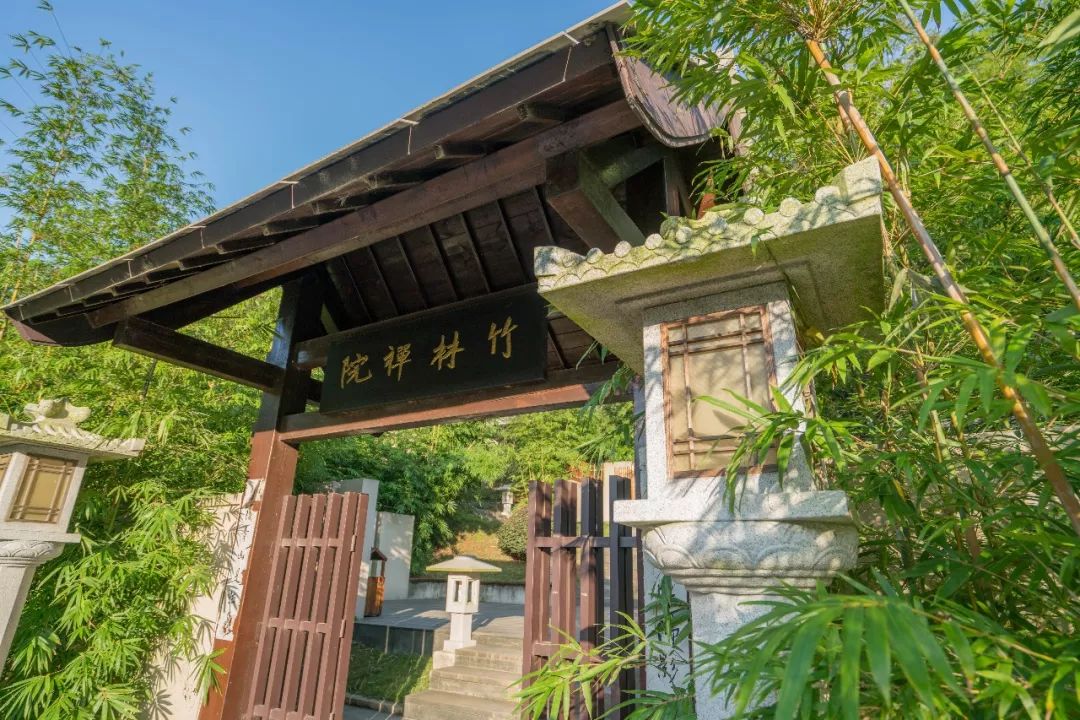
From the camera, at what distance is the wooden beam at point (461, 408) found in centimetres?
311

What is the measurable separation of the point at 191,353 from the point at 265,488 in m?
1.03

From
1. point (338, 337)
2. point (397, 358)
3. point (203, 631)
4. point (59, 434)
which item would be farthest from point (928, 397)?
point (203, 631)

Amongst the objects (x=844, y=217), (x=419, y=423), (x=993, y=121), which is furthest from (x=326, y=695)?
(x=993, y=121)

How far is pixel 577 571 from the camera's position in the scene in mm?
3053

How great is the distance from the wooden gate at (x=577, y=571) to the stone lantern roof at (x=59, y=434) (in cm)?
245

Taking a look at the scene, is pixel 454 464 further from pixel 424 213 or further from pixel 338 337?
pixel 424 213

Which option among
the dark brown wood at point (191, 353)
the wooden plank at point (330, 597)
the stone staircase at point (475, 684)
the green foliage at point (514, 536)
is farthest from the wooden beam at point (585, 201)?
the green foliage at point (514, 536)

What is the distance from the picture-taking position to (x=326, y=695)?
335 centimetres

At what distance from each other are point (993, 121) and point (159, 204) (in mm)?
6135

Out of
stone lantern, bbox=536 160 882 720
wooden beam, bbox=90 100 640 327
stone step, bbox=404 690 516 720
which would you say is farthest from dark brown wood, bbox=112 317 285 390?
stone step, bbox=404 690 516 720

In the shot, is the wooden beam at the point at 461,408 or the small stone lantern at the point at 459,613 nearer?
the wooden beam at the point at 461,408

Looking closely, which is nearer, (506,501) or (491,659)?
(491,659)

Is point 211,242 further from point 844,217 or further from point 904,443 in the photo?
point 904,443

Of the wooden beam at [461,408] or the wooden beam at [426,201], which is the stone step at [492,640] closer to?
the wooden beam at [461,408]
